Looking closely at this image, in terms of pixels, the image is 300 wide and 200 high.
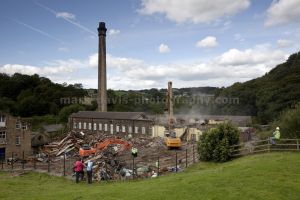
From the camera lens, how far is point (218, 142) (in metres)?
25.8

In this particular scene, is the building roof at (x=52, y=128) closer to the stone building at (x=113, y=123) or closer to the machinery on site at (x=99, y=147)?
the stone building at (x=113, y=123)

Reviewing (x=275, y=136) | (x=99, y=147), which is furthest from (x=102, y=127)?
(x=275, y=136)

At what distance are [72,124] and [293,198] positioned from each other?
203ft

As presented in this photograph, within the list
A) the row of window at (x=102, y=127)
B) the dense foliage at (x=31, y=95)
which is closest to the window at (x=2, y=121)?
the row of window at (x=102, y=127)

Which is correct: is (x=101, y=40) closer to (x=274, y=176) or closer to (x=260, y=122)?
(x=260, y=122)

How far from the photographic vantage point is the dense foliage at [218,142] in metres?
25.6

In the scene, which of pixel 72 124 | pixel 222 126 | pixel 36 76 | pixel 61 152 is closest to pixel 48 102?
pixel 36 76

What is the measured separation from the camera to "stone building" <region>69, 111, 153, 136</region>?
5788cm

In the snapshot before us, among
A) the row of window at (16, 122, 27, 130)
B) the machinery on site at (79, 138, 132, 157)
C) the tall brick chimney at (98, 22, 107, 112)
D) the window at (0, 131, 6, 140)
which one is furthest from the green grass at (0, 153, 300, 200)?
the tall brick chimney at (98, 22, 107, 112)

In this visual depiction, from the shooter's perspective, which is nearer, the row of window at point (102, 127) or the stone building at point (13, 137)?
the stone building at point (13, 137)

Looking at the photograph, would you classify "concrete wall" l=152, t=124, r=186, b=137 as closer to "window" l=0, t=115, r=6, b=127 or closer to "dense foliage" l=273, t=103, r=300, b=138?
"window" l=0, t=115, r=6, b=127

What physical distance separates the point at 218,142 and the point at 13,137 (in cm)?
3191

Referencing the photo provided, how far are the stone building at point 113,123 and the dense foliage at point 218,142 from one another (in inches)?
1200

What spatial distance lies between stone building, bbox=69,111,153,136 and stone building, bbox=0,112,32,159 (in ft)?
55.7
